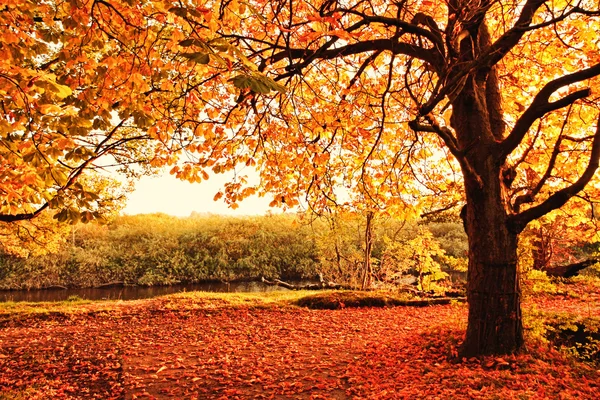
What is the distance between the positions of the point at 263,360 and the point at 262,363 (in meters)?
0.13

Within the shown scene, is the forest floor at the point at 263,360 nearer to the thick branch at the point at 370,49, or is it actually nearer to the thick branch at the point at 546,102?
the thick branch at the point at 546,102

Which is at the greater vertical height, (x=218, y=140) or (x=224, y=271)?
(x=218, y=140)

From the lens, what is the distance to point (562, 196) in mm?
4016

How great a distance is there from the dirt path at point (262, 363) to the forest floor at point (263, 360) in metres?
0.02

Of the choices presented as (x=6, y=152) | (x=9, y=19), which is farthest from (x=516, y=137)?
(x=6, y=152)

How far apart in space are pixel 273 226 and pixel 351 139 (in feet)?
62.4

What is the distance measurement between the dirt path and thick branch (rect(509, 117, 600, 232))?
60.9 inches

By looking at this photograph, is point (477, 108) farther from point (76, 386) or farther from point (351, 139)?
point (76, 386)

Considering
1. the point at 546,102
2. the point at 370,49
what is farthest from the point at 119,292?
the point at 546,102

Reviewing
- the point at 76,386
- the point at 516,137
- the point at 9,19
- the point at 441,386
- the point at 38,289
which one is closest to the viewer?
the point at 9,19

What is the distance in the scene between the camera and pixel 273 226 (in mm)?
24625

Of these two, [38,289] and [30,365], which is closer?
[30,365]

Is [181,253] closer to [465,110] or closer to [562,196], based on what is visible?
[465,110]

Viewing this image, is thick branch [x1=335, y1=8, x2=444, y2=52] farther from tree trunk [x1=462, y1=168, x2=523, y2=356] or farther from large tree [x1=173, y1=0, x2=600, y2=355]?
tree trunk [x1=462, y1=168, x2=523, y2=356]
